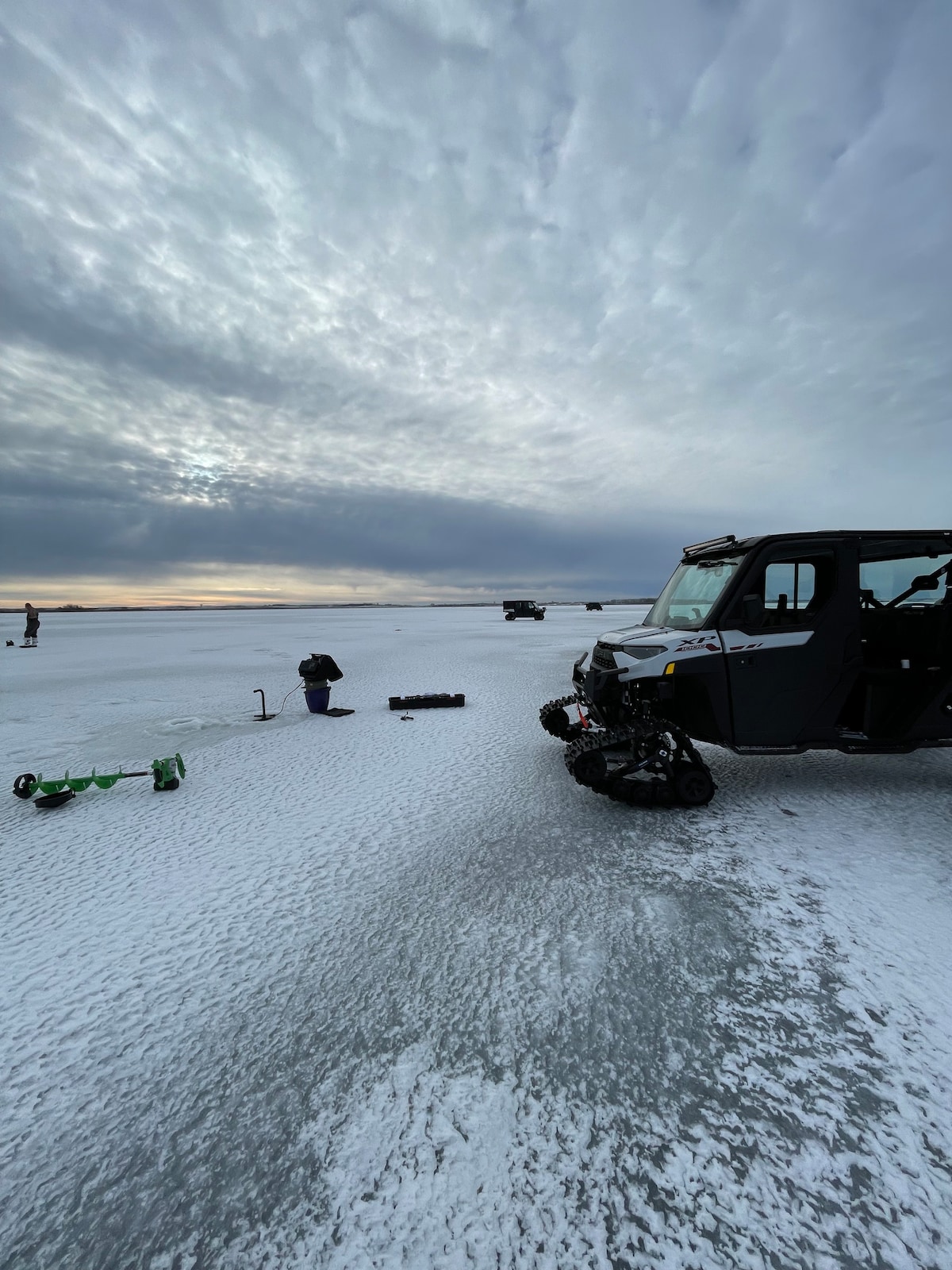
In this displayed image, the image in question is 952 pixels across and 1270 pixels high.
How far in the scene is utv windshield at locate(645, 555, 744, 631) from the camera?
5469mm

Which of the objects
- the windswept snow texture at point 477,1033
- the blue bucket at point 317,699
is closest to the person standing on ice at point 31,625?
the blue bucket at point 317,699

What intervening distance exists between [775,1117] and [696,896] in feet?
5.04

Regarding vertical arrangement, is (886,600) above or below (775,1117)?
above

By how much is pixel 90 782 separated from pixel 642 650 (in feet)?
19.3

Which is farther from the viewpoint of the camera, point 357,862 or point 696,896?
point 357,862

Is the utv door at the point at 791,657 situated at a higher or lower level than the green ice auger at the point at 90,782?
higher

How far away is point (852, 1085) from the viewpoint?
2.22m

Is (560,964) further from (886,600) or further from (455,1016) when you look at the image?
(886,600)

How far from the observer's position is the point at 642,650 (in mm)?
5312

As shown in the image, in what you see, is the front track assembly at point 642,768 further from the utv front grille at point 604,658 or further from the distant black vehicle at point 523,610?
the distant black vehicle at point 523,610

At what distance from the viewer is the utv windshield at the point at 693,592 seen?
5469 millimetres

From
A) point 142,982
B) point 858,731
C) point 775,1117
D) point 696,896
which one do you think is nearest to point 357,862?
point 142,982

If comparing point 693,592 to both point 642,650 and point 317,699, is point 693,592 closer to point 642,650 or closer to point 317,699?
point 642,650

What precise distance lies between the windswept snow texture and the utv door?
2.58 ft
